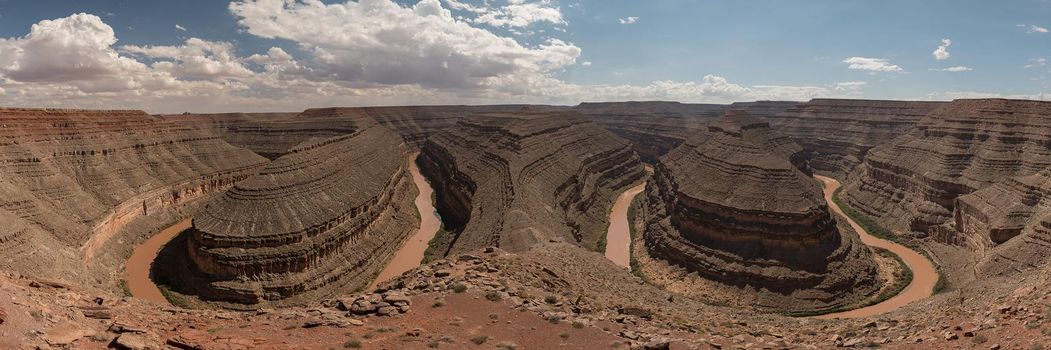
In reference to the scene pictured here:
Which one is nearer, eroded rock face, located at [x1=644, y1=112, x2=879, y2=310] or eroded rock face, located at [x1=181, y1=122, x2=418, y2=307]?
eroded rock face, located at [x1=181, y1=122, x2=418, y2=307]

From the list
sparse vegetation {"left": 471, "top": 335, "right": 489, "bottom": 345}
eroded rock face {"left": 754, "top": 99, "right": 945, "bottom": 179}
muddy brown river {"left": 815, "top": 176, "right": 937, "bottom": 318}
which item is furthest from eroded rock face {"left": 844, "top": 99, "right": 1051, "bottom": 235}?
sparse vegetation {"left": 471, "top": 335, "right": 489, "bottom": 345}

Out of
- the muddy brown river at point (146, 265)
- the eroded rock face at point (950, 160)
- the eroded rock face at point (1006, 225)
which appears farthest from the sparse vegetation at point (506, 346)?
the eroded rock face at point (950, 160)

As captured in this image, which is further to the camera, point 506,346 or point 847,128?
point 847,128

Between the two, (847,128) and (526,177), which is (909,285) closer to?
(526,177)

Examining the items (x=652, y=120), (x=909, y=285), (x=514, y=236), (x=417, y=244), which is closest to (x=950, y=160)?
(x=909, y=285)

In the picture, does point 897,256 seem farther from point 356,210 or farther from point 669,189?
point 356,210

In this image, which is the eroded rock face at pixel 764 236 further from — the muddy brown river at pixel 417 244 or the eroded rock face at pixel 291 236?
the eroded rock face at pixel 291 236

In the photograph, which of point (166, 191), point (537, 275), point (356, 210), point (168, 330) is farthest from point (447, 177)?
point (168, 330)

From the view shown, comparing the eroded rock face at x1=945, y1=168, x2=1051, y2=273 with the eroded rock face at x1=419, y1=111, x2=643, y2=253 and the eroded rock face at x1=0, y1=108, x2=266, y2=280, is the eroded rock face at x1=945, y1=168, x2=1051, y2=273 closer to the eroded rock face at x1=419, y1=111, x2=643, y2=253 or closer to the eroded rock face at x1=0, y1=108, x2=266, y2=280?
the eroded rock face at x1=419, y1=111, x2=643, y2=253
